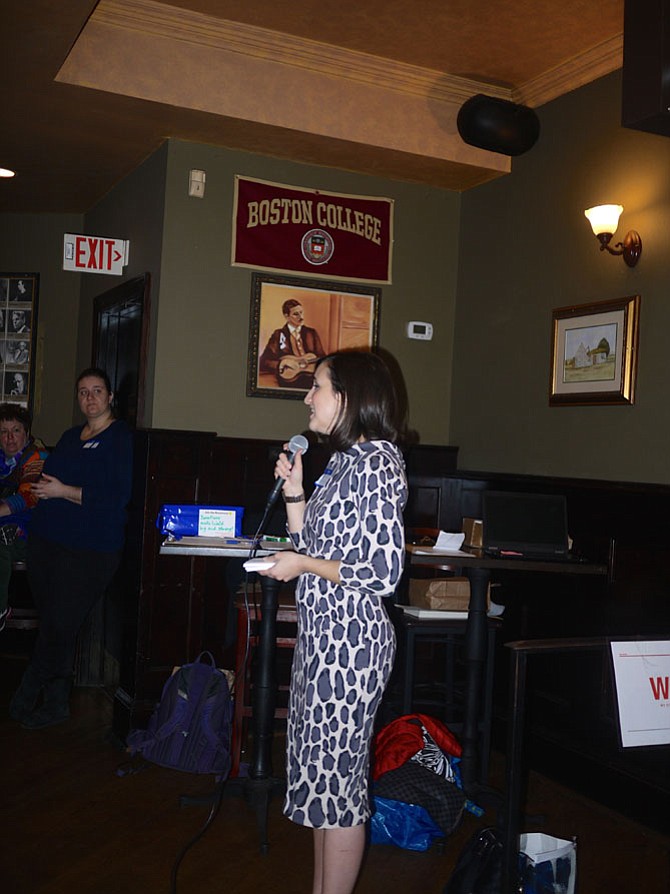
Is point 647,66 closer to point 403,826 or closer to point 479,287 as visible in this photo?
point 479,287

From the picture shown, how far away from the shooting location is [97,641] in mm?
5062

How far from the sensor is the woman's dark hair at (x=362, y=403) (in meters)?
2.35

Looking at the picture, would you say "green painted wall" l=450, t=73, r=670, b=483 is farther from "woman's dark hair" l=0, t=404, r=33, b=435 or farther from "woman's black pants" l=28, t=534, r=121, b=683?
"woman's dark hair" l=0, t=404, r=33, b=435

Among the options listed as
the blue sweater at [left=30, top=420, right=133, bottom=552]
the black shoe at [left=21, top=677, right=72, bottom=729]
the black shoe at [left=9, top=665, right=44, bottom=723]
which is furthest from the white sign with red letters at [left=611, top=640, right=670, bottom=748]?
the black shoe at [left=9, top=665, right=44, bottom=723]

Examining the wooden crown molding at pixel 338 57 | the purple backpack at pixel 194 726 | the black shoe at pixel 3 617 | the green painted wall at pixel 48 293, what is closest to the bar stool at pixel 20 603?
the black shoe at pixel 3 617

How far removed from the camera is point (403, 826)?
3.19 metres

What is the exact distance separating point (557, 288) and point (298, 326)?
4.66 ft

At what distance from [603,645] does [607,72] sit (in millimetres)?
3103

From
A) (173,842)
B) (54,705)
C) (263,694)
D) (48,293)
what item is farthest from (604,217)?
(48,293)

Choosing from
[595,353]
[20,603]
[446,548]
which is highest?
[595,353]

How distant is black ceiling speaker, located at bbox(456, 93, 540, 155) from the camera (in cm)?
432

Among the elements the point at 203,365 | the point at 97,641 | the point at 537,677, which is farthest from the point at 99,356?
the point at 537,677

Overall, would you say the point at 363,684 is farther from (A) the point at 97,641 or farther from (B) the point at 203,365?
(A) the point at 97,641

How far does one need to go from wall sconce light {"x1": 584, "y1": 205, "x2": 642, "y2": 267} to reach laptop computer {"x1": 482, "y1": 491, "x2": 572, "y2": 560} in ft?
3.79
